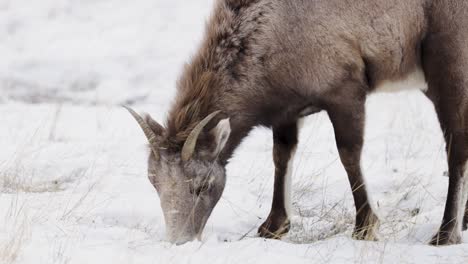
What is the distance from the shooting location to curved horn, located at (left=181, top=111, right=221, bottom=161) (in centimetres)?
557

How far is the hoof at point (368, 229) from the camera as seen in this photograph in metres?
6.05

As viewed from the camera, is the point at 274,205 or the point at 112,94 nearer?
the point at 274,205

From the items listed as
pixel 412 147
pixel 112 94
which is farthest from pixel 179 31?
pixel 412 147

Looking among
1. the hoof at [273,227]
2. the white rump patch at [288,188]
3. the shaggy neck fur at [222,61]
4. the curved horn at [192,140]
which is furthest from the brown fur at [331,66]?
the hoof at [273,227]

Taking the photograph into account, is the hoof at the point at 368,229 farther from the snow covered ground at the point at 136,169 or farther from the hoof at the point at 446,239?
the hoof at the point at 446,239

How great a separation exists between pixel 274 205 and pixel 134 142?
3.06 metres

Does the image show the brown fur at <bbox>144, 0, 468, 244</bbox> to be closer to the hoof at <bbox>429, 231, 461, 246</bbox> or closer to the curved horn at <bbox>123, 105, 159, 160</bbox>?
the hoof at <bbox>429, 231, 461, 246</bbox>

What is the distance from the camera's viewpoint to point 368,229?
6.03 m

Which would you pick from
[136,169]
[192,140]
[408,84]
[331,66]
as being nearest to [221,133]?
[192,140]

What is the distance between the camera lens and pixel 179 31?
600 inches

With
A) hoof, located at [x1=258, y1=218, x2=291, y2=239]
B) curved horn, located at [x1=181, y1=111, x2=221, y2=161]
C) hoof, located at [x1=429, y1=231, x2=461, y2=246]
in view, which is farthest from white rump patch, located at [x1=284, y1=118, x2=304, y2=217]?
curved horn, located at [x1=181, y1=111, x2=221, y2=161]

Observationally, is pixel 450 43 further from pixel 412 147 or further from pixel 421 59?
pixel 412 147

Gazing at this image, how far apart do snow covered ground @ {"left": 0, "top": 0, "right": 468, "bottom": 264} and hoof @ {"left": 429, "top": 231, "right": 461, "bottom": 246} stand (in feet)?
0.42

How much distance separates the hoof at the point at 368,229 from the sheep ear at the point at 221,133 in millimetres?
1256
